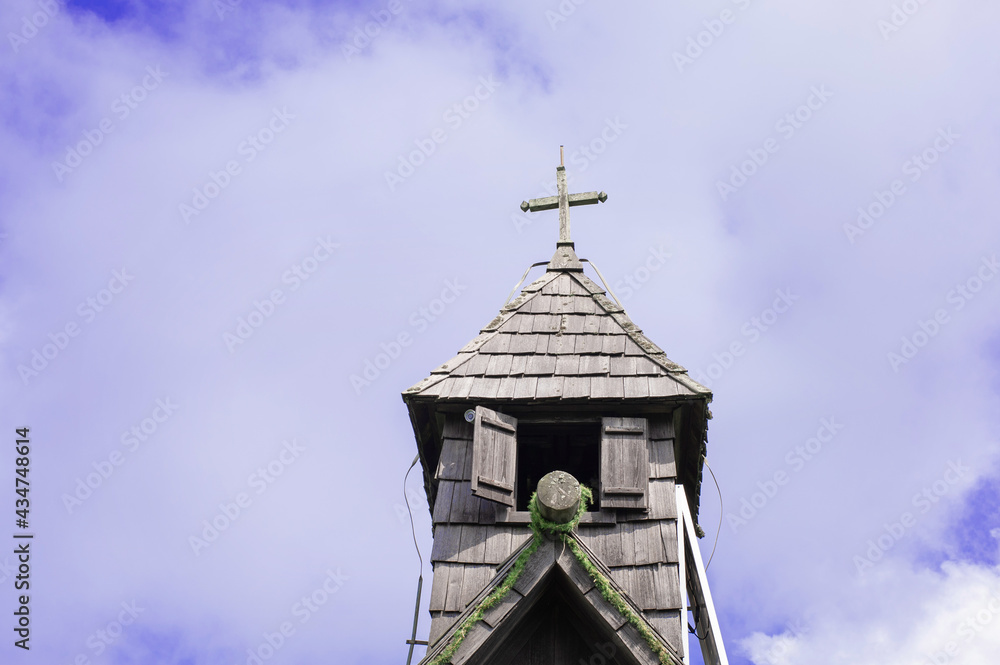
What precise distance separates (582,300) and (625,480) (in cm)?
288

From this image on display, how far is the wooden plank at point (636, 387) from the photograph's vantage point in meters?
9.97

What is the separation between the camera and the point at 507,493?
9.39m

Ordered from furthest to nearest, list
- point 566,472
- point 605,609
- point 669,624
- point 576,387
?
point 576,387, point 566,472, point 669,624, point 605,609

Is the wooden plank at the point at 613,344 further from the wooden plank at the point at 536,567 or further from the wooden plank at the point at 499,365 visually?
the wooden plank at the point at 536,567

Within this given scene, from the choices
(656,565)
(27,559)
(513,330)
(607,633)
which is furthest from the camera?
(27,559)

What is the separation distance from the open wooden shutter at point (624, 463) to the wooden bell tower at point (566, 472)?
0.01 m

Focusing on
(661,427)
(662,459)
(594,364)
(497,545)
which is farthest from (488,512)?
(594,364)

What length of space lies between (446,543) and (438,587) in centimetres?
45

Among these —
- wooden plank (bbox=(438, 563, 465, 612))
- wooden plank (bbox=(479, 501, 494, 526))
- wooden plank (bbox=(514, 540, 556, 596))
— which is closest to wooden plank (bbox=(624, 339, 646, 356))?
wooden plank (bbox=(479, 501, 494, 526))

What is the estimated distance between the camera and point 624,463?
31.2 ft

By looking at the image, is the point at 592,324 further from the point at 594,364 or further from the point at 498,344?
the point at 498,344

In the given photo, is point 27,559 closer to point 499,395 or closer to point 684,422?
point 499,395

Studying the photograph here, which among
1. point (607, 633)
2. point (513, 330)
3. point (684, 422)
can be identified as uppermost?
point (513, 330)

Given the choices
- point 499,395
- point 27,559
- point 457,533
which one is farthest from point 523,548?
point 27,559
